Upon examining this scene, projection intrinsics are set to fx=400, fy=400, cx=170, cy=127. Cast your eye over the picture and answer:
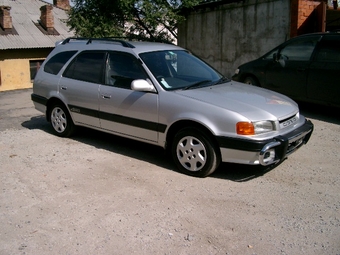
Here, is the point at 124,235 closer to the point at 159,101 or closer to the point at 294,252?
the point at 294,252

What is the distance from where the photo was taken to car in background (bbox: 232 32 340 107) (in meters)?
7.79

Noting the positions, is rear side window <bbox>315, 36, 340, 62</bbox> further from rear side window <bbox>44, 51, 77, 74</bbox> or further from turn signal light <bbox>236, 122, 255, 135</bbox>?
rear side window <bbox>44, 51, 77, 74</bbox>

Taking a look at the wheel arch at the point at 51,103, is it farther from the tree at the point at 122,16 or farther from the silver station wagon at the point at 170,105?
the tree at the point at 122,16

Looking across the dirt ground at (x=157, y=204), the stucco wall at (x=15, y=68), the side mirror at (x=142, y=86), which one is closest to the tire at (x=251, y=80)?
the dirt ground at (x=157, y=204)

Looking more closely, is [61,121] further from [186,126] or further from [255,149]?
[255,149]

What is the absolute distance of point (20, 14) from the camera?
2634 cm

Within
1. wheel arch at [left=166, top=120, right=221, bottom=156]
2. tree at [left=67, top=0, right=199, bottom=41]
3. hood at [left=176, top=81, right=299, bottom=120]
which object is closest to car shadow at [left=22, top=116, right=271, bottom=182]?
wheel arch at [left=166, top=120, right=221, bottom=156]

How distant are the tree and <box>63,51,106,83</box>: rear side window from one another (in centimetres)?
654

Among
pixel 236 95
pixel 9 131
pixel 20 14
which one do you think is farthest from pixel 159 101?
pixel 20 14

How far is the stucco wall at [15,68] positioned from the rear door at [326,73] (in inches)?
746

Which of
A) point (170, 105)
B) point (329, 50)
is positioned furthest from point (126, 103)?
point (329, 50)

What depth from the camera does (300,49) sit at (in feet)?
27.9

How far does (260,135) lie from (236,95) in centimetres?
85

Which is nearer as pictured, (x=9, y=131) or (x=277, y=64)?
(x=9, y=131)
